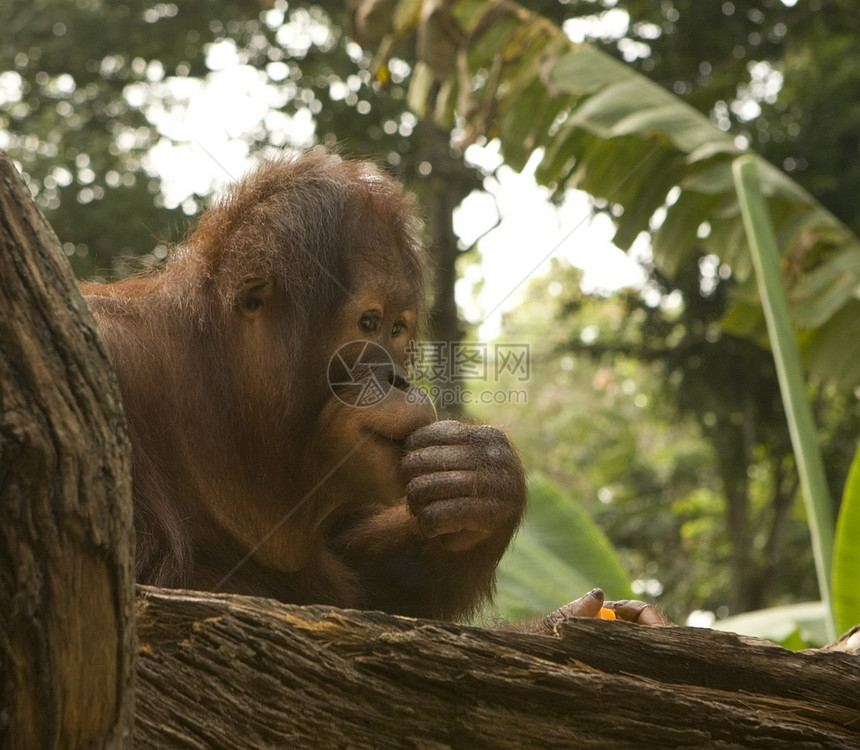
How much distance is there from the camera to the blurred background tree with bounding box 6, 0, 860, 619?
6.88 m

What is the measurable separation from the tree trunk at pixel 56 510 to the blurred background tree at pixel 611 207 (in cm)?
461

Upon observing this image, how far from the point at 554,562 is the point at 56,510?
418 centimetres

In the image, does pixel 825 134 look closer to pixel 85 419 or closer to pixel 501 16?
pixel 501 16

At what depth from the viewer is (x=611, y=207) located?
6.59 metres

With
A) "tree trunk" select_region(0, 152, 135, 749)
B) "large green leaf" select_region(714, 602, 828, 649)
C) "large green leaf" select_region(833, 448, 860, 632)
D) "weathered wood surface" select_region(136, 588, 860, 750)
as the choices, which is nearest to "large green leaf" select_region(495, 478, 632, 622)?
"large green leaf" select_region(714, 602, 828, 649)

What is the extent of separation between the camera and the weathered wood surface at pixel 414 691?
1.62m

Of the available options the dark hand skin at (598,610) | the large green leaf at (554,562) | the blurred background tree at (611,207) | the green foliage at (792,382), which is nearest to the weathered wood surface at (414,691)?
the dark hand skin at (598,610)

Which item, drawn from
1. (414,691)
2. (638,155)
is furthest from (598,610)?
(638,155)

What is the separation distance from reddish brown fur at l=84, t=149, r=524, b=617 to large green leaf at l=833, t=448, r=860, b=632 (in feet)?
4.94

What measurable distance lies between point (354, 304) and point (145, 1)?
5.92 meters

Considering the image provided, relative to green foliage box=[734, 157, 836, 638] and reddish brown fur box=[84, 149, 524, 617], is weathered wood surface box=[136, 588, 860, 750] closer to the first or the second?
reddish brown fur box=[84, 149, 524, 617]

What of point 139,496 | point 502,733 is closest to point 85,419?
point 502,733

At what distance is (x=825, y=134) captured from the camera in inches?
269

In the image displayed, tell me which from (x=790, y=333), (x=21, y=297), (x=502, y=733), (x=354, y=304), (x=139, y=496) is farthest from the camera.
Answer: (x=790, y=333)
